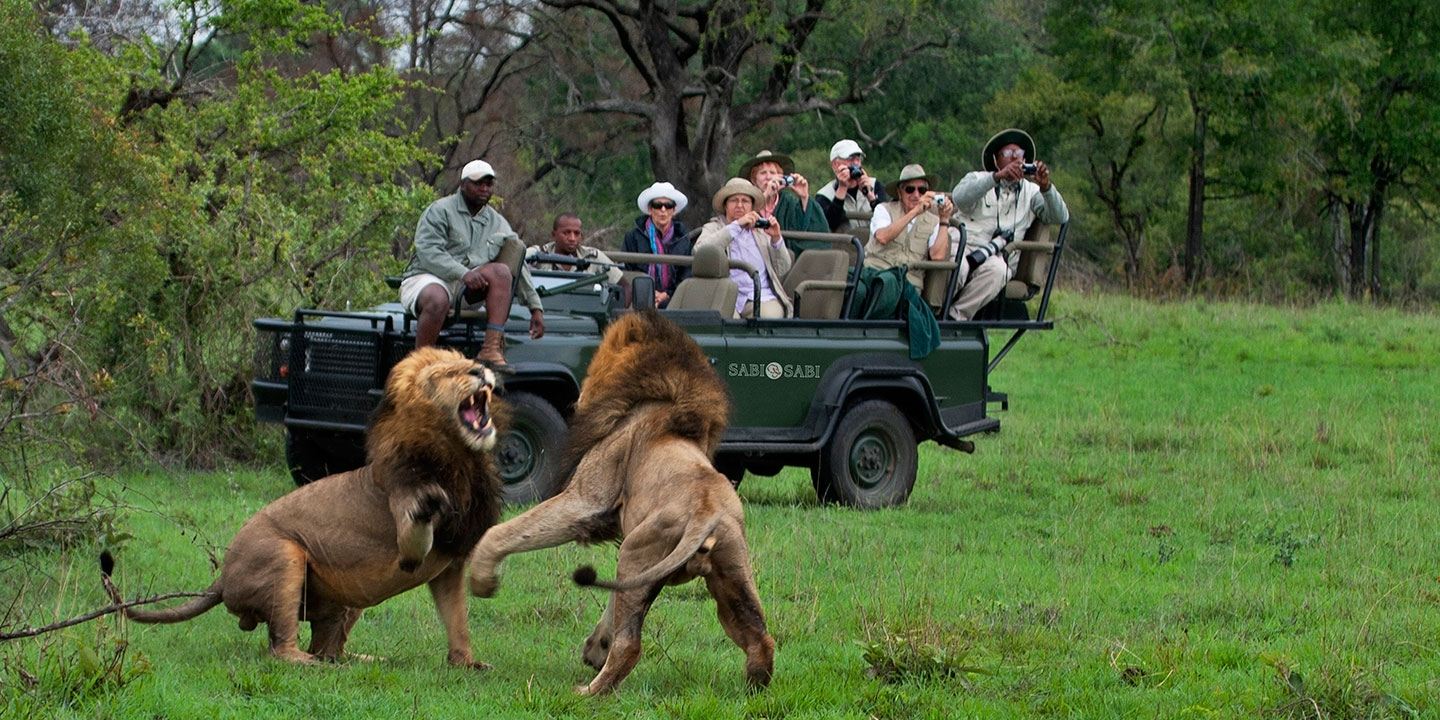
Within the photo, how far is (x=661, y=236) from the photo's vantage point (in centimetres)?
1052

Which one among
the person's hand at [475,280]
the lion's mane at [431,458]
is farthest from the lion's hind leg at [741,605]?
the person's hand at [475,280]

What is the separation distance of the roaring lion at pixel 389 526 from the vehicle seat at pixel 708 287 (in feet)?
12.0

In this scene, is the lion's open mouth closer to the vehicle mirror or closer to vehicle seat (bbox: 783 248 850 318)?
the vehicle mirror

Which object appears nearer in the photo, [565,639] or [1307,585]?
[565,639]

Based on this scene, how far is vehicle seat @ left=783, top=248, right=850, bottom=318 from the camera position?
9.93 meters

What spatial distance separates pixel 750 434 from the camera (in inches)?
376

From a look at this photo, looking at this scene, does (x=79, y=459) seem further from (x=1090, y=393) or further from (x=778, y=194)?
(x=1090, y=393)

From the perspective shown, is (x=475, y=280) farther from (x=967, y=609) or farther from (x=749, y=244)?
(x=967, y=609)

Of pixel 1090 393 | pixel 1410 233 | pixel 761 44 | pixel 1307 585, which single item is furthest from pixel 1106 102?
pixel 1307 585

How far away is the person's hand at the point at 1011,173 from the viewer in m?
10.4

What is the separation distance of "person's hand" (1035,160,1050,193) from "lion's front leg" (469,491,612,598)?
591cm

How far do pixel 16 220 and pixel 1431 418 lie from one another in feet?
37.1

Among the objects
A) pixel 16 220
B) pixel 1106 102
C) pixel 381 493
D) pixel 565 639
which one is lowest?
pixel 565 639

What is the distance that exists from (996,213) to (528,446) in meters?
3.53
